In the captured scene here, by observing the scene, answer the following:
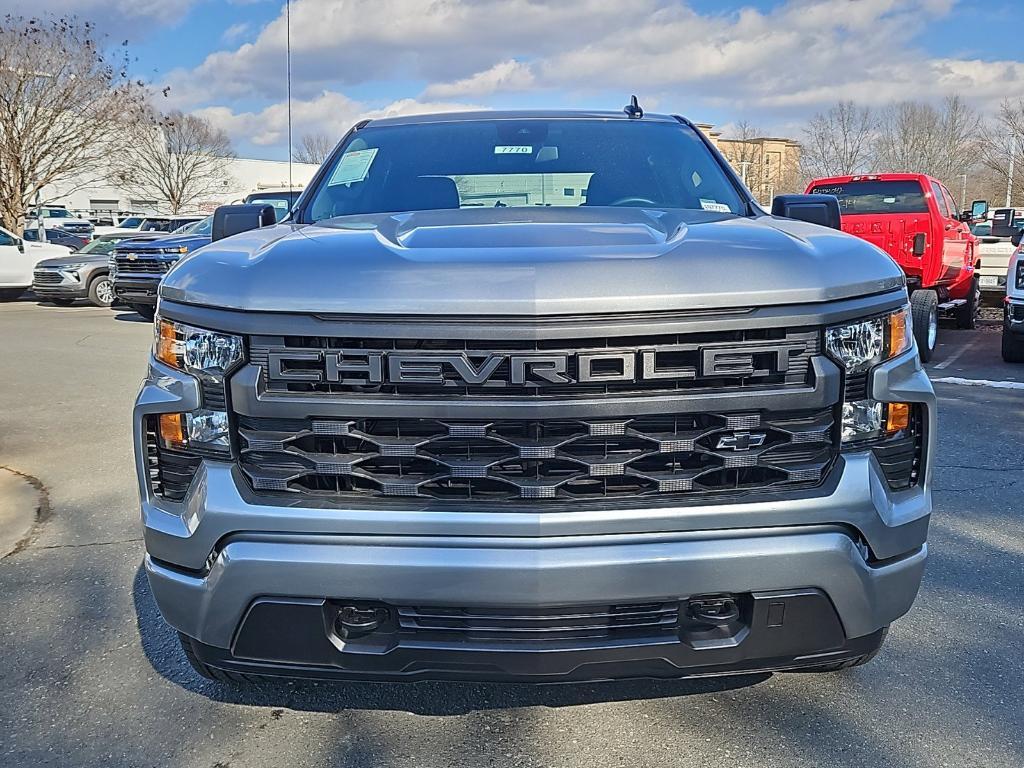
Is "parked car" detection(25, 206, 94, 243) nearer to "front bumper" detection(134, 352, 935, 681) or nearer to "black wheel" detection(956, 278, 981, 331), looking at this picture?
"black wheel" detection(956, 278, 981, 331)

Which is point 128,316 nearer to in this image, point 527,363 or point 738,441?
point 527,363

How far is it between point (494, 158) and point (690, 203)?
840 millimetres

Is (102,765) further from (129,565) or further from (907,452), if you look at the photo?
(907,452)

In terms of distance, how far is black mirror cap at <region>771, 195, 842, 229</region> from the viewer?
3178 mm

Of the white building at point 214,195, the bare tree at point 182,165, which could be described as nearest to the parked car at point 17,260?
the bare tree at point 182,165

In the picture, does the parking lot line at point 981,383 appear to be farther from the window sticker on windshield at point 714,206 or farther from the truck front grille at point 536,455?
the truck front grille at point 536,455

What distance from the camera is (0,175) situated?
80.2 ft

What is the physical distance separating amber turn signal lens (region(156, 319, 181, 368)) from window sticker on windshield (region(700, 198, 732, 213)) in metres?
1.96

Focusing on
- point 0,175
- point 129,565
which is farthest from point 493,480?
point 0,175

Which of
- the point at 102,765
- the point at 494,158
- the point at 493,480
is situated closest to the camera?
the point at 493,480

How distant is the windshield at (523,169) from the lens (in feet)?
10.9

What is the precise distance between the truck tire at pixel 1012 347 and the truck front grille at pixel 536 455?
8052 millimetres

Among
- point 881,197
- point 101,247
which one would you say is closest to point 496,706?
point 881,197

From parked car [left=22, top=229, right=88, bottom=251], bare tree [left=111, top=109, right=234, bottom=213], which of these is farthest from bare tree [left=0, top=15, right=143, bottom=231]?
bare tree [left=111, top=109, right=234, bottom=213]
